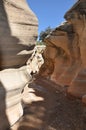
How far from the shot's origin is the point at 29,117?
5934 mm

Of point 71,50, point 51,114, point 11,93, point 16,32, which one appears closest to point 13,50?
point 16,32

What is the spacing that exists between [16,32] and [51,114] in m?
2.30

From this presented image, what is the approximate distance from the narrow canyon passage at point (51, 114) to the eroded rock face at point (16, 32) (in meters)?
1.24

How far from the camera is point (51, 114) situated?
6.47m

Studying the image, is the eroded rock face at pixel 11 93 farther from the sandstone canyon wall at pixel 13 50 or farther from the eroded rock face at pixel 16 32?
the eroded rock face at pixel 16 32

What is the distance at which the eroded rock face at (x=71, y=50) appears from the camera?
9070mm

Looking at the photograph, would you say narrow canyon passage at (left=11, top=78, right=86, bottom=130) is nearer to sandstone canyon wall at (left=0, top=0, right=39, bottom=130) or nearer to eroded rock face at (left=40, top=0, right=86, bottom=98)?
sandstone canyon wall at (left=0, top=0, right=39, bottom=130)

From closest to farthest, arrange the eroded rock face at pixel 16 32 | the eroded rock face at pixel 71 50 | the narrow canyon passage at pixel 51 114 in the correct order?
the eroded rock face at pixel 16 32, the narrow canyon passage at pixel 51 114, the eroded rock face at pixel 71 50

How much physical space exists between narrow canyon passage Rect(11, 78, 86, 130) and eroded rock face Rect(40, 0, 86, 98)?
3.24 ft

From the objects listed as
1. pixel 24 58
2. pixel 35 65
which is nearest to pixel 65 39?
pixel 35 65

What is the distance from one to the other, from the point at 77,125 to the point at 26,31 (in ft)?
7.53

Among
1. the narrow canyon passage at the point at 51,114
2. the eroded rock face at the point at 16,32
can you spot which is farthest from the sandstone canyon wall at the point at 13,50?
the narrow canyon passage at the point at 51,114

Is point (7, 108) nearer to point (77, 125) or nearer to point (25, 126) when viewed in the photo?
point (25, 126)

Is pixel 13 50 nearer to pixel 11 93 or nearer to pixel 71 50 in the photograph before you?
pixel 11 93
